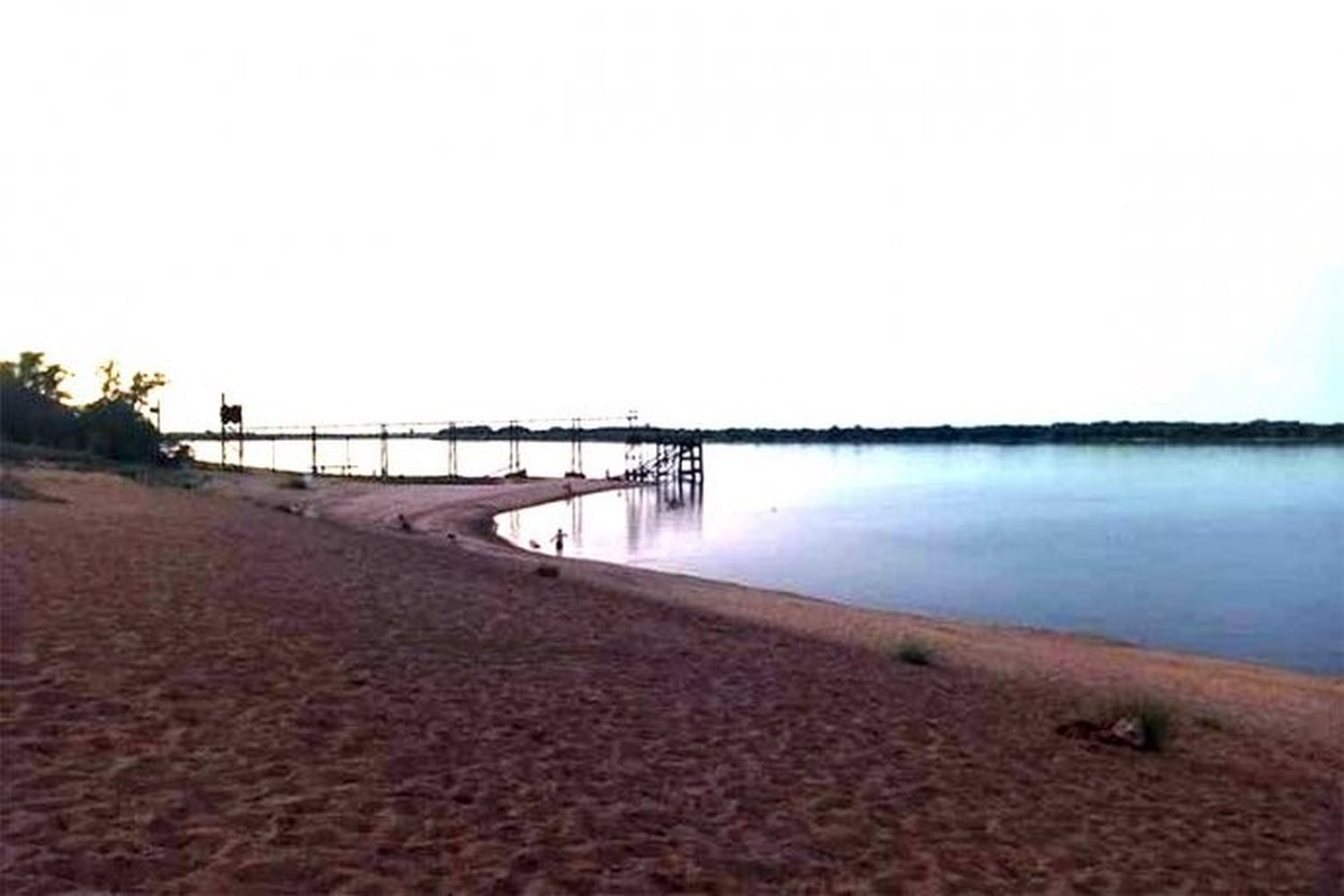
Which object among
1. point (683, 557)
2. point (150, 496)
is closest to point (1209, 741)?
point (150, 496)

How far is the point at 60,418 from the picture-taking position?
5659 cm

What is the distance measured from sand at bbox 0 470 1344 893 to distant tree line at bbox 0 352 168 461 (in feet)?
137

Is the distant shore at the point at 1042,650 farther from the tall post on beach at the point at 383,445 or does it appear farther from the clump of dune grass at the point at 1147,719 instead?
the tall post on beach at the point at 383,445

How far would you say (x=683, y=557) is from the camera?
4628 centimetres

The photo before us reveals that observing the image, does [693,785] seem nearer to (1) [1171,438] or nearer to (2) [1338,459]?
(2) [1338,459]

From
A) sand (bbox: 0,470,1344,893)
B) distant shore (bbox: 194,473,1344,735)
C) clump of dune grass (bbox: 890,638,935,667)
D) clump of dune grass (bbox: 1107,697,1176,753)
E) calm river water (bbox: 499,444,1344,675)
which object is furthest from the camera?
calm river water (bbox: 499,444,1344,675)

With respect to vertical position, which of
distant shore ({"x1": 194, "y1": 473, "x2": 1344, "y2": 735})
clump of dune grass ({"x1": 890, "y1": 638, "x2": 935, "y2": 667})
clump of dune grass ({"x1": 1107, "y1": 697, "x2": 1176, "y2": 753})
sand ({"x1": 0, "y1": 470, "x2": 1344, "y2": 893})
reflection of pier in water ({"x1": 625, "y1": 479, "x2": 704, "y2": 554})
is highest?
sand ({"x1": 0, "y1": 470, "x2": 1344, "y2": 893})

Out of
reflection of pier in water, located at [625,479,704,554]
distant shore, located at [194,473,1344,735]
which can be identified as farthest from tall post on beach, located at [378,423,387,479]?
distant shore, located at [194,473,1344,735]

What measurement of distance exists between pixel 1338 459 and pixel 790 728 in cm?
16062

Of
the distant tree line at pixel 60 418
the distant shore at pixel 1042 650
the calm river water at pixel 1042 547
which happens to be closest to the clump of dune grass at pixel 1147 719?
the distant shore at pixel 1042 650

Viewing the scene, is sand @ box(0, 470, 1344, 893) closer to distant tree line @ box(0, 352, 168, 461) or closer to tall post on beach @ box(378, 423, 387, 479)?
distant tree line @ box(0, 352, 168, 461)

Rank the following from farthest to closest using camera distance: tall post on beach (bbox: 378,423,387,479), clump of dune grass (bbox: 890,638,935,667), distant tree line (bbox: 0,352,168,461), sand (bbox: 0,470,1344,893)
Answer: tall post on beach (bbox: 378,423,387,479), distant tree line (bbox: 0,352,168,461), clump of dune grass (bbox: 890,638,935,667), sand (bbox: 0,470,1344,893)

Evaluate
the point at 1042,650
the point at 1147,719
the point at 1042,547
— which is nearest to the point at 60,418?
the point at 1042,547

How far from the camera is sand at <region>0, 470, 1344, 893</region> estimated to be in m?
5.90
